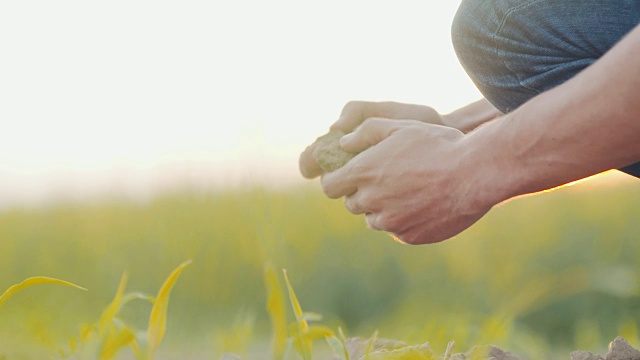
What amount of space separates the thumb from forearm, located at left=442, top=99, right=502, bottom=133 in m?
0.38

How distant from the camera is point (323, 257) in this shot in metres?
4.55

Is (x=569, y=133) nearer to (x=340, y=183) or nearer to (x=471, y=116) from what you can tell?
(x=340, y=183)

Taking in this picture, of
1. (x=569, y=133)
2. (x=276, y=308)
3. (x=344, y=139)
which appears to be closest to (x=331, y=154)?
(x=344, y=139)

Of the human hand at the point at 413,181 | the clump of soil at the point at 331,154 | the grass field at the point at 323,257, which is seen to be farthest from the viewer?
the grass field at the point at 323,257

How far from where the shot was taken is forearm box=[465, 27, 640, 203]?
1.02m

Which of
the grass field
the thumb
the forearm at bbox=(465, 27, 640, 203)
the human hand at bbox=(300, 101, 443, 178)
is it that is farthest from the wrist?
the grass field

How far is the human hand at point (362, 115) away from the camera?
5.44ft

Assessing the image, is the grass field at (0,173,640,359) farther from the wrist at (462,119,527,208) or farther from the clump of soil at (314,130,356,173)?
the wrist at (462,119,527,208)

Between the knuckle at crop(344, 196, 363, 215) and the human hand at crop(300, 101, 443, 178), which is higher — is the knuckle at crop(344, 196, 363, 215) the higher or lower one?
the lower one

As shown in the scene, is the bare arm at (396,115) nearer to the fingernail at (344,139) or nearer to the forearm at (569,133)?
the fingernail at (344,139)

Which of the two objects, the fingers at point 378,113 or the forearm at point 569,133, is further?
the fingers at point 378,113

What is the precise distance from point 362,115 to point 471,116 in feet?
0.93

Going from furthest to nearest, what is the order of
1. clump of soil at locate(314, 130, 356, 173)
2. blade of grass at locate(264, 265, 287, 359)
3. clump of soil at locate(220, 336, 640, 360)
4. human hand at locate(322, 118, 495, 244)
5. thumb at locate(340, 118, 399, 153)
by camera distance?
clump of soil at locate(314, 130, 356, 173)
thumb at locate(340, 118, 399, 153)
human hand at locate(322, 118, 495, 244)
clump of soil at locate(220, 336, 640, 360)
blade of grass at locate(264, 265, 287, 359)

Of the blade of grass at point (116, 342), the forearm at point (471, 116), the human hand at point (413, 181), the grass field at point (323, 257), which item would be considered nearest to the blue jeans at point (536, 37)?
the human hand at point (413, 181)
